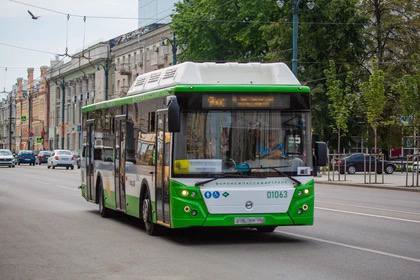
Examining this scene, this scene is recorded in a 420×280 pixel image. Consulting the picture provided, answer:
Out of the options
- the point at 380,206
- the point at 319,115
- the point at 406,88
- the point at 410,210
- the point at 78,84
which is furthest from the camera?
the point at 78,84

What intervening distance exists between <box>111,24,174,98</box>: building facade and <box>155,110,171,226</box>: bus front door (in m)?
63.1

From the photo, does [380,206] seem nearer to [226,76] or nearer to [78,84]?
[226,76]

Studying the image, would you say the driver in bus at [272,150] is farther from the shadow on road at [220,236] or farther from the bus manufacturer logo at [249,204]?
the shadow on road at [220,236]

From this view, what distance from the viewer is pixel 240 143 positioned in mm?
13594

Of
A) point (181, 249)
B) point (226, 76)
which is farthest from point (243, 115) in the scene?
point (181, 249)

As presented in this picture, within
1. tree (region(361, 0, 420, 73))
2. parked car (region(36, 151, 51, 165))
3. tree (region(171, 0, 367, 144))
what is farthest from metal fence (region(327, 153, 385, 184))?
parked car (region(36, 151, 51, 165))

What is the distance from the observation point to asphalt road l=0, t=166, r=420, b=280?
1045cm

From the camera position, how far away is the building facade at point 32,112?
124812mm

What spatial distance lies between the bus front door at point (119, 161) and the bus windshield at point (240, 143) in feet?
11.6

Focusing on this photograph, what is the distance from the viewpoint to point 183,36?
209 ft

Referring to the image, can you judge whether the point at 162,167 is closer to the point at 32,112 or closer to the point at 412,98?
the point at 412,98

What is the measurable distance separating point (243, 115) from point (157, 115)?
165 centimetres

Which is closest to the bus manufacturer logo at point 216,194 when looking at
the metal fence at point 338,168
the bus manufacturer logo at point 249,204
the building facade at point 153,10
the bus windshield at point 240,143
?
the bus windshield at point 240,143

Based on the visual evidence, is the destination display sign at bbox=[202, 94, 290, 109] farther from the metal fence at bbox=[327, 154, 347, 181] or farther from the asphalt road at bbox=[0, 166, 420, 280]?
the metal fence at bbox=[327, 154, 347, 181]
